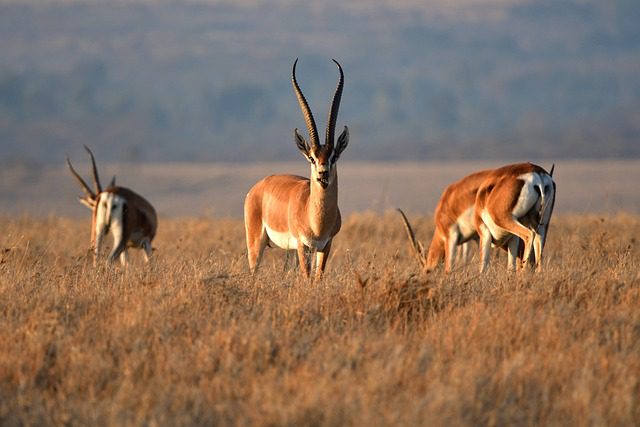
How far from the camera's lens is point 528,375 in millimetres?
6629

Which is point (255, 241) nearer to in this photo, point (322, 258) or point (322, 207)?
point (322, 258)

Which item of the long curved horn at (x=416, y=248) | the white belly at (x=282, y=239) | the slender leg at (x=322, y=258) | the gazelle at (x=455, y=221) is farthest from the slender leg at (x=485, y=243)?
the white belly at (x=282, y=239)

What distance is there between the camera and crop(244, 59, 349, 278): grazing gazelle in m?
10.2

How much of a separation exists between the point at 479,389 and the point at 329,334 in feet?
4.83

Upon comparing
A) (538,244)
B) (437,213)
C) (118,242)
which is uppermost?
(437,213)

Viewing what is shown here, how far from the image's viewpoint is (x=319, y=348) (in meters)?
7.11

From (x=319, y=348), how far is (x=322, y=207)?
11.5ft

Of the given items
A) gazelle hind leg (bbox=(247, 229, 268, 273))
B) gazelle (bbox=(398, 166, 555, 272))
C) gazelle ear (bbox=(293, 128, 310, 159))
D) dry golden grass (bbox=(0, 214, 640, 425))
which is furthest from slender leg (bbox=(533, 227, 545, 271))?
gazelle hind leg (bbox=(247, 229, 268, 273))

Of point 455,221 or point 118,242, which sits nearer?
point 455,221

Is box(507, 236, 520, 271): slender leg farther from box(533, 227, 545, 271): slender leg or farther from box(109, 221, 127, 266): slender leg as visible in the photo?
box(109, 221, 127, 266): slender leg

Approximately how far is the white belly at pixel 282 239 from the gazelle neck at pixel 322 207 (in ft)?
1.81

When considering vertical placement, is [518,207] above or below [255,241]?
above

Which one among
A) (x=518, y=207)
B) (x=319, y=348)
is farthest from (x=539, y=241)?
(x=319, y=348)

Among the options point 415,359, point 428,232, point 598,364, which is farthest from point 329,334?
point 428,232
